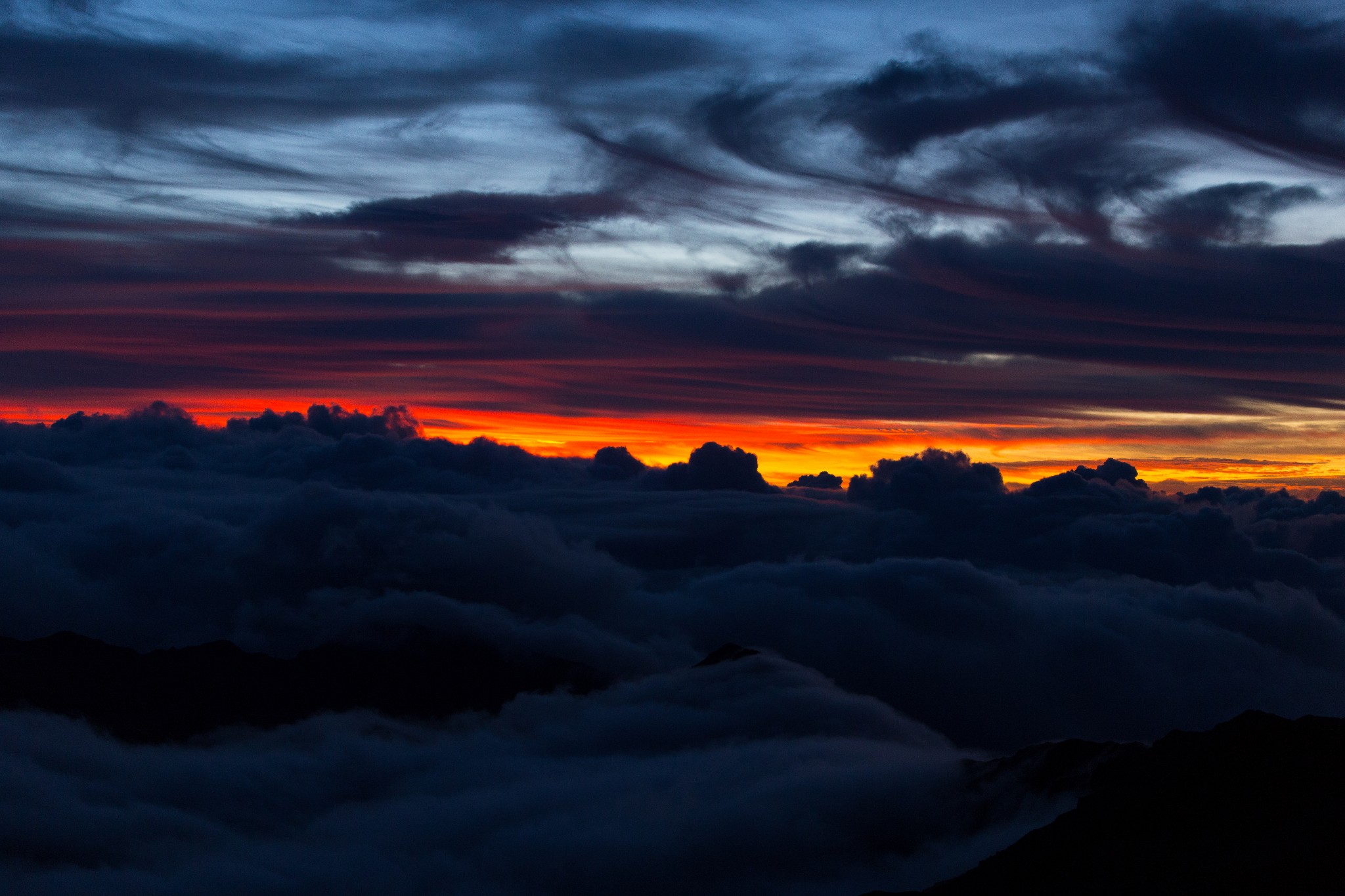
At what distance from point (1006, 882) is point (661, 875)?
220 feet

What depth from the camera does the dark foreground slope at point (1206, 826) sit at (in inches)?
4493

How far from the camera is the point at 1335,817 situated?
122 meters

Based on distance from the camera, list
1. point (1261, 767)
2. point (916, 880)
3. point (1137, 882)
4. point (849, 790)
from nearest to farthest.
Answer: point (1137, 882)
point (1261, 767)
point (916, 880)
point (849, 790)

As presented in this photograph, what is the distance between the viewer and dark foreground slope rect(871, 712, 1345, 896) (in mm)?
114125

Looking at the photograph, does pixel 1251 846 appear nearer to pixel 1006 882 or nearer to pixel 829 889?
pixel 1006 882

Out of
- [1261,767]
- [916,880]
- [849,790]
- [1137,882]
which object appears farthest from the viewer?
[849,790]

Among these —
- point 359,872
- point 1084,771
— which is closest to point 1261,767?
point 1084,771

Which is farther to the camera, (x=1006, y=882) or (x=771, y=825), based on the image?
(x=771, y=825)

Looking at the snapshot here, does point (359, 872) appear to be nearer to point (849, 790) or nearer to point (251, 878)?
point (251, 878)

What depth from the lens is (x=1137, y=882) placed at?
119 m

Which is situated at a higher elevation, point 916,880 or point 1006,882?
point 1006,882

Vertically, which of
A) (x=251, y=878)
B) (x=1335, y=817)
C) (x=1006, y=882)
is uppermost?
(x=1335, y=817)

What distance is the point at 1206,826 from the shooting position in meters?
130

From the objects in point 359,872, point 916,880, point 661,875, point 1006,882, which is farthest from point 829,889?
point 359,872
